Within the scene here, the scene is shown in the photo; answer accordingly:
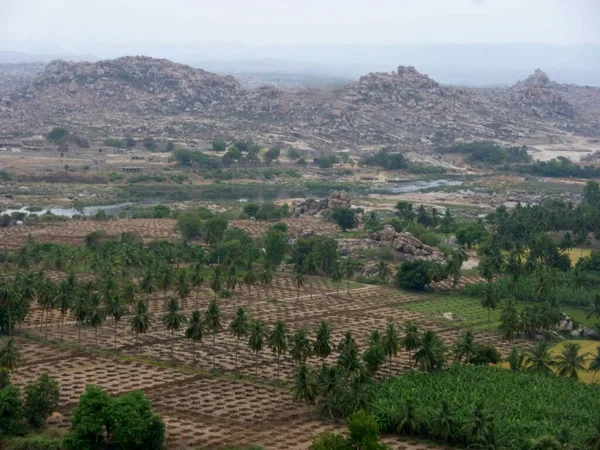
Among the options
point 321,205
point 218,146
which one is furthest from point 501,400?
point 218,146

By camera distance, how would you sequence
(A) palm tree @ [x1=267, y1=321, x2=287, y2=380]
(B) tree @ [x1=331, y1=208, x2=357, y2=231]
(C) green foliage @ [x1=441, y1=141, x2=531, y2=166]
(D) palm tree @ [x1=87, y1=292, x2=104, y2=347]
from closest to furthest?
(A) palm tree @ [x1=267, y1=321, x2=287, y2=380], (D) palm tree @ [x1=87, y1=292, x2=104, y2=347], (B) tree @ [x1=331, y1=208, x2=357, y2=231], (C) green foliage @ [x1=441, y1=141, x2=531, y2=166]

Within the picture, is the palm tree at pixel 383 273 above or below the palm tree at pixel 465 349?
below

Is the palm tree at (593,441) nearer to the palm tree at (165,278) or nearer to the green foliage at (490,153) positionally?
the palm tree at (165,278)

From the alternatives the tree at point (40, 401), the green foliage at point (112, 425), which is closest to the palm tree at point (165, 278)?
the tree at point (40, 401)

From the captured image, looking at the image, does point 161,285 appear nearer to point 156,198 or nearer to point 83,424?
point 83,424

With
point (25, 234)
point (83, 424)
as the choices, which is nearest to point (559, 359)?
point (83, 424)

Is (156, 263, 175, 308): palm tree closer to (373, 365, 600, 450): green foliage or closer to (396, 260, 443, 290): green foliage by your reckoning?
(396, 260, 443, 290): green foliage

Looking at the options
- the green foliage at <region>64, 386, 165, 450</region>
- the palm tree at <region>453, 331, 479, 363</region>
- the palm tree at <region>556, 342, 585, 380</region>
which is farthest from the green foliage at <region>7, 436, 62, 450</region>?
the palm tree at <region>556, 342, 585, 380</region>
